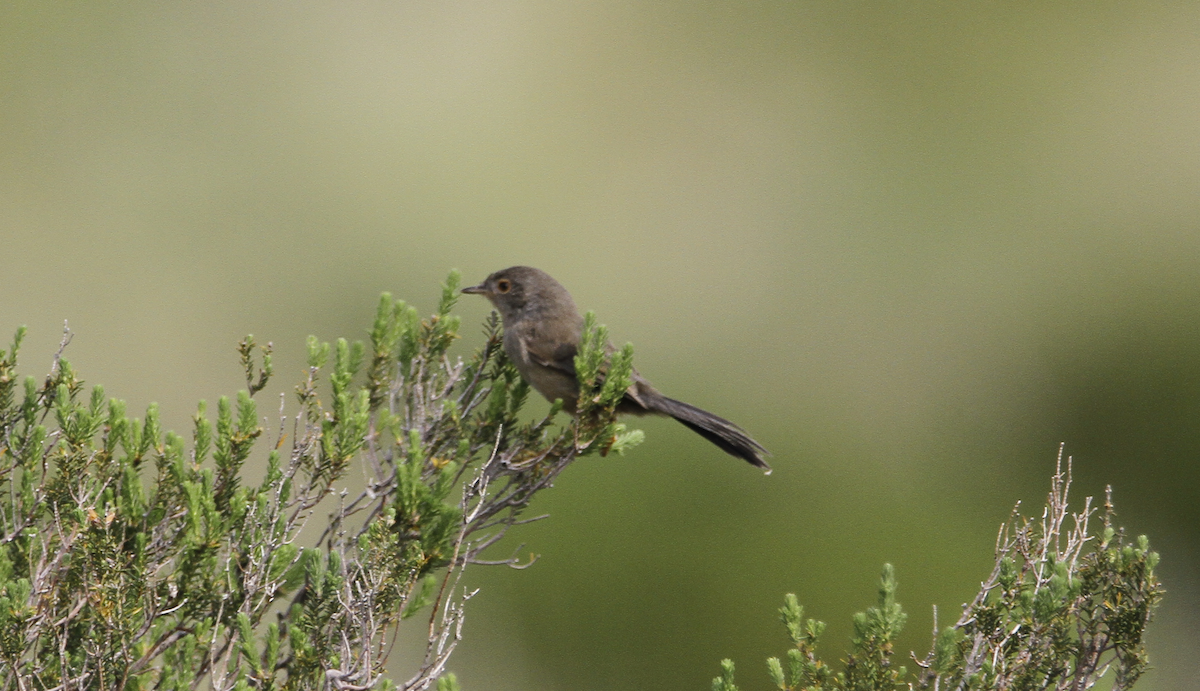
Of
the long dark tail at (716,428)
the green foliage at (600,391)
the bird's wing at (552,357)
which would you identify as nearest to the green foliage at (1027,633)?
the green foliage at (600,391)

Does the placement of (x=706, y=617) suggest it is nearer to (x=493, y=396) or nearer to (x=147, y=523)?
(x=493, y=396)

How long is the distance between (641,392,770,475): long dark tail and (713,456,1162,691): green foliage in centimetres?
117

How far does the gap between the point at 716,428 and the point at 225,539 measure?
7.48 ft

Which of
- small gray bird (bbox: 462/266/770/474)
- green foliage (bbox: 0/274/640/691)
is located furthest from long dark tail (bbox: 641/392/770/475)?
green foliage (bbox: 0/274/640/691)

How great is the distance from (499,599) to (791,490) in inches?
170

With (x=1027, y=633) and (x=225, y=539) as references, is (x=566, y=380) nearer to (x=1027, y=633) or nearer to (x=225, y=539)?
(x=225, y=539)

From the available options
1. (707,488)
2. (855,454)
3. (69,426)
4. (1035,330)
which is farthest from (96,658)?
(1035,330)

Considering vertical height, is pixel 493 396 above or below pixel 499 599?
below

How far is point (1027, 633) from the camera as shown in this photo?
3631mm

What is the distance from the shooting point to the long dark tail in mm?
4809

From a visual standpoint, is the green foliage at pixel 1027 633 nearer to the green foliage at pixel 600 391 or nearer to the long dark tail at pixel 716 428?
the green foliage at pixel 600 391

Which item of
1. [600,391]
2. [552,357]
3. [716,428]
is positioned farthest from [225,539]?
[716,428]

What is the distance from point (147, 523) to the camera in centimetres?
384

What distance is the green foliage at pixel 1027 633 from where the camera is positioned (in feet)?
Result: 11.6
